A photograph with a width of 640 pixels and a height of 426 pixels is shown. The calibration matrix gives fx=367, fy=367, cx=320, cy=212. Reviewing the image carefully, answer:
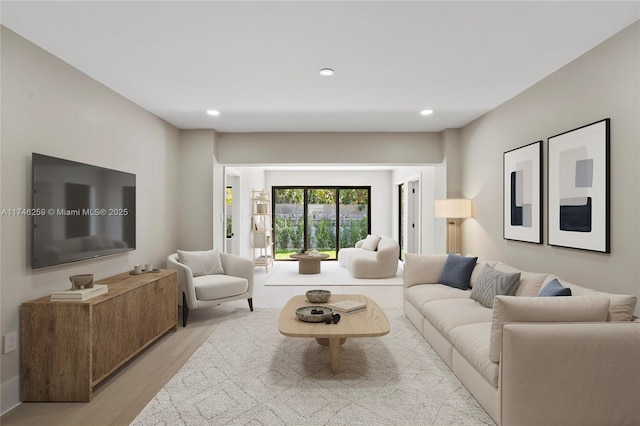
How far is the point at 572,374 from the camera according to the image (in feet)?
6.57

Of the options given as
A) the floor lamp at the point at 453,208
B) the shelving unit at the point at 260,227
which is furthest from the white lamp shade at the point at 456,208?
the shelving unit at the point at 260,227

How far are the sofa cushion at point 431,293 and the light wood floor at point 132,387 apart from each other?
7.22ft

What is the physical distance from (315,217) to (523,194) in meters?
6.39

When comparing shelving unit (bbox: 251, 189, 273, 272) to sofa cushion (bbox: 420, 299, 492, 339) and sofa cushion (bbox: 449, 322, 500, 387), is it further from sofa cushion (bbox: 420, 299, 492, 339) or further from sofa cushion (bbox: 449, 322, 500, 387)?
sofa cushion (bbox: 449, 322, 500, 387)

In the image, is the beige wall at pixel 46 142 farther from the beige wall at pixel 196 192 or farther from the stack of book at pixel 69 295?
the beige wall at pixel 196 192

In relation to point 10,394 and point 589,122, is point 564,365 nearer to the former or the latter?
point 589,122

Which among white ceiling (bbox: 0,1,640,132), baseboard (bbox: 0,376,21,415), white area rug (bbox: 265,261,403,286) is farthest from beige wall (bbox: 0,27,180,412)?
white area rug (bbox: 265,261,403,286)

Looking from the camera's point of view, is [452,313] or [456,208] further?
[456,208]

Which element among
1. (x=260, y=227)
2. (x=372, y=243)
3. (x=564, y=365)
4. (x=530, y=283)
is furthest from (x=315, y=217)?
(x=564, y=365)

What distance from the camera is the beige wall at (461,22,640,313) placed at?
7.98 feet

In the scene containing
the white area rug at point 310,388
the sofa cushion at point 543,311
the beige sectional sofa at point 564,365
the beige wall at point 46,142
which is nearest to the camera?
the beige sectional sofa at point 564,365

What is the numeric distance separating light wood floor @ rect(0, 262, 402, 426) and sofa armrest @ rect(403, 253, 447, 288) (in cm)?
228

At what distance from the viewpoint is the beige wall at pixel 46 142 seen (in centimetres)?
241

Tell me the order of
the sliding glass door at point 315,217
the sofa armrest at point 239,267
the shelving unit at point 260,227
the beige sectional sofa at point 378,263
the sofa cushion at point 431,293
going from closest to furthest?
1. the sofa cushion at point 431,293
2. the sofa armrest at point 239,267
3. the beige sectional sofa at point 378,263
4. the shelving unit at point 260,227
5. the sliding glass door at point 315,217
